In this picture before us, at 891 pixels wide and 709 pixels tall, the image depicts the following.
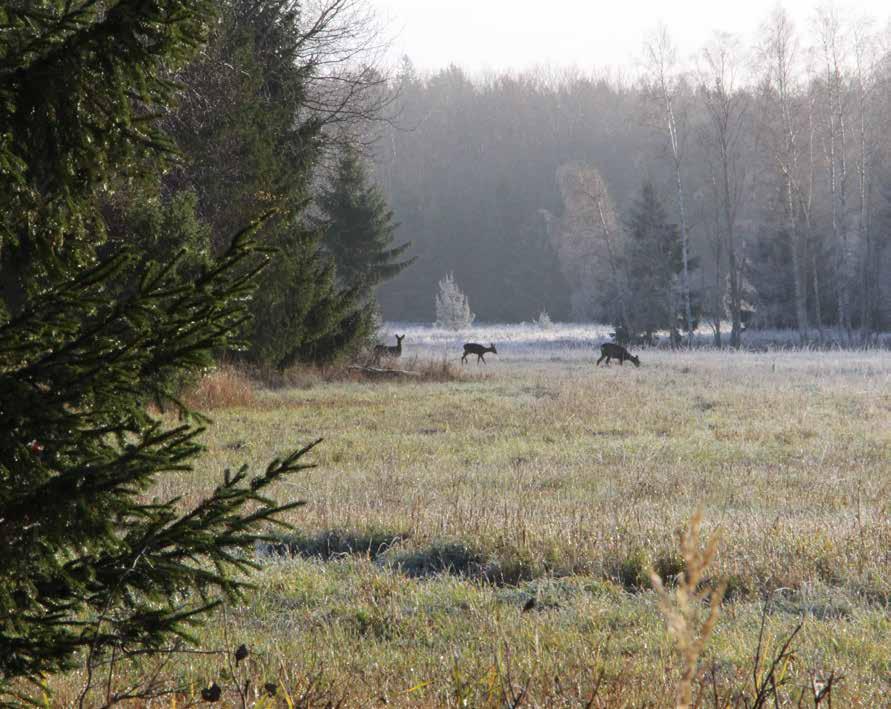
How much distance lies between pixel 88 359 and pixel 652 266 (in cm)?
4880

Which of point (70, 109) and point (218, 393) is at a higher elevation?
point (70, 109)

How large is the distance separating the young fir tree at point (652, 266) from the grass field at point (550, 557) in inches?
1274

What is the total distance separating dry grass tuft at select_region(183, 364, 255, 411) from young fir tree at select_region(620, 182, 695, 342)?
3329cm

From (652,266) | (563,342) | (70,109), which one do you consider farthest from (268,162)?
(652,266)

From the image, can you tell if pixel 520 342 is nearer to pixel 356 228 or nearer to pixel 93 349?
pixel 356 228

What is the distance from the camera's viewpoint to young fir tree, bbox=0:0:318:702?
234 centimetres

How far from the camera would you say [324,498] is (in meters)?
8.84

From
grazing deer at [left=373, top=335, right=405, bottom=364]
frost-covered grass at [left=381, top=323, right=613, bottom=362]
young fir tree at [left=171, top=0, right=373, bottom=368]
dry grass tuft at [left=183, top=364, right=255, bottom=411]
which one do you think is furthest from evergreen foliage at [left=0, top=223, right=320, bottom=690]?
frost-covered grass at [left=381, top=323, right=613, bottom=362]

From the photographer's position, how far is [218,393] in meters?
17.6

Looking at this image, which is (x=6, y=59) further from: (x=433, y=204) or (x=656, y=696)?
(x=433, y=204)

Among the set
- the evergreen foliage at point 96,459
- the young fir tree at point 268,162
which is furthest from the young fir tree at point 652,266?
the evergreen foliage at point 96,459

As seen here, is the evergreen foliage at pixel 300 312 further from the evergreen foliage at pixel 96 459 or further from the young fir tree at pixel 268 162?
the evergreen foliage at pixel 96 459

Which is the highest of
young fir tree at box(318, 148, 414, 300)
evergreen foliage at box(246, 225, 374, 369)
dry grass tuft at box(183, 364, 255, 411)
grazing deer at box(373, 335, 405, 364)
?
young fir tree at box(318, 148, 414, 300)

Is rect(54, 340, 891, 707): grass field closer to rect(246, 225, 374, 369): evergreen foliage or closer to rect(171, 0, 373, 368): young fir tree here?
rect(246, 225, 374, 369): evergreen foliage
